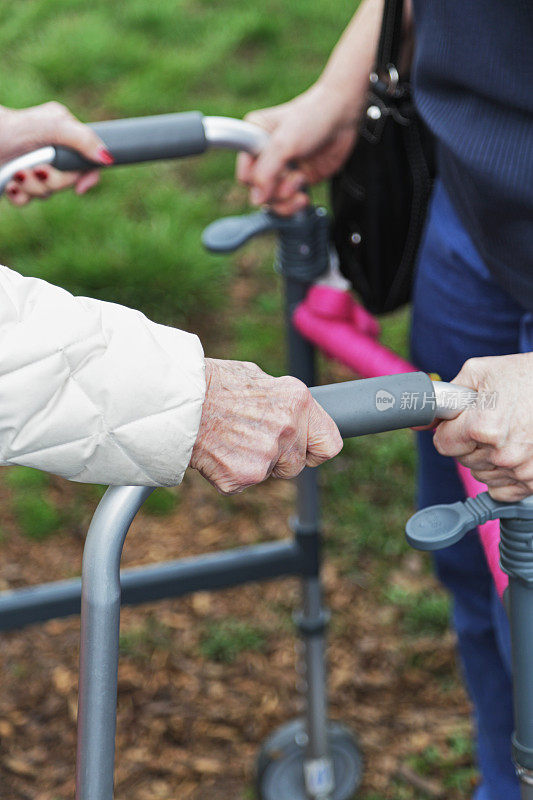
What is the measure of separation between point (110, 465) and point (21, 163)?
75cm

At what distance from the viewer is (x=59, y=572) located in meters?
2.69

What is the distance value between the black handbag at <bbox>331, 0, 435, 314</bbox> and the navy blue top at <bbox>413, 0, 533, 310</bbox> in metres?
0.26

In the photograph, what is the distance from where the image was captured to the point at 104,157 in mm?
1532

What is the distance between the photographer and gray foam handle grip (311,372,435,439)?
100cm

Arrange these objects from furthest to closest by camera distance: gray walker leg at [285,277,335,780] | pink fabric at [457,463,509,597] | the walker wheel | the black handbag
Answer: the walker wheel < gray walker leg at [285,277,335,780] < the black handbag < pink fabric at [457,463,509,597]

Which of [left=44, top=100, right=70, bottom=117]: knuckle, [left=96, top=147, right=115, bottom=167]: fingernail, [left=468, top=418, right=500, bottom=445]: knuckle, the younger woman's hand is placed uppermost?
[left=44, top=100, right=70, bottom=117]: knuckle

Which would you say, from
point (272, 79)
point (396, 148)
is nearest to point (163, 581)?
point (396, 148)

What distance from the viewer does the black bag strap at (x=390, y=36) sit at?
154cm

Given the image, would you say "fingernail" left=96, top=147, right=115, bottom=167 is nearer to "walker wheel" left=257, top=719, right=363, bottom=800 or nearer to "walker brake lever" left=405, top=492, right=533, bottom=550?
"walker brake lever" left=405, top=492, right=533, bottom=550

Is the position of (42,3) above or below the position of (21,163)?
below

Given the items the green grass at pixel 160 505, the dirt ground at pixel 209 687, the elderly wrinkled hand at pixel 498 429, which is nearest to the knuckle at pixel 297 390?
the elderly wrinkled hand at pixel 498 429

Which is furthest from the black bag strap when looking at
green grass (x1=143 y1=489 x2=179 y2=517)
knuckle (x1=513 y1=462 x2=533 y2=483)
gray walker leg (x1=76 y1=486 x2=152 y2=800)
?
green grass (x1=143 y1=489 x2=179 y2=517)

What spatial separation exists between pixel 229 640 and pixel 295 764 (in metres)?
0.41

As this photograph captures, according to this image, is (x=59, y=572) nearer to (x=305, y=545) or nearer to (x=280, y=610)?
(x=280, y=610)
